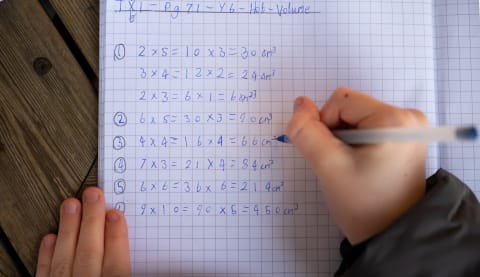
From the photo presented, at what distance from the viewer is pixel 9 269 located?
19.4 inches

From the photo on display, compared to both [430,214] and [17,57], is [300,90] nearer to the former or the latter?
[430,214]

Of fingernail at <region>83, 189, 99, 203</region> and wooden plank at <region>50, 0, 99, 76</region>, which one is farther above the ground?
wooden plank at <region>50, 0, 99, 76</region>

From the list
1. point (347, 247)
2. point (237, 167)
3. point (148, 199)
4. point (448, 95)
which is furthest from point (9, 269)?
point (448, 95)

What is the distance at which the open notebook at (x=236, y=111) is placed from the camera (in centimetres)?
50

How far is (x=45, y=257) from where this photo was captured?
486 mm

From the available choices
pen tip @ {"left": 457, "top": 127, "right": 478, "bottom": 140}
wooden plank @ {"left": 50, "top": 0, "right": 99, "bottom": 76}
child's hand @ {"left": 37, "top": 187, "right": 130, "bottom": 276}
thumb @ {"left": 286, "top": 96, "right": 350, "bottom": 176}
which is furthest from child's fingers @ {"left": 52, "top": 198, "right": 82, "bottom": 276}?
pen tip @ {"left": 457, "top": 127, "right": 478, "bottom": 140}

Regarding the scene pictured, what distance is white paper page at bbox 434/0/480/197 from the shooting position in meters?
0.52

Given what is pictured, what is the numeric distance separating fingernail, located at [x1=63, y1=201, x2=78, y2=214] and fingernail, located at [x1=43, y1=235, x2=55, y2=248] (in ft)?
0.12

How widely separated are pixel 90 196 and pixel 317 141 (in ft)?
0.91

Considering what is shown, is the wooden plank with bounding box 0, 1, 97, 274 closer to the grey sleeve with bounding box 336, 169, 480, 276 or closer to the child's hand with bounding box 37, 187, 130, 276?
the child's hand with bounding box 37, 187, 130, 276

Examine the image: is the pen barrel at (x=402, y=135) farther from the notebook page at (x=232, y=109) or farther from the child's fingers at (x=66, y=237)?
the child's fingers at (x=66, y=237)

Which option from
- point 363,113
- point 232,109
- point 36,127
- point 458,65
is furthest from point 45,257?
point 458,65

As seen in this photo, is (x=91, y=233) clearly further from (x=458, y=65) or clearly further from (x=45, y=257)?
(x=458, y=65)

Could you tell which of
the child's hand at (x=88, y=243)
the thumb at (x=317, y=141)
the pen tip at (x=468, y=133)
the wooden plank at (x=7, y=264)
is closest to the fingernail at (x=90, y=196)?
the child's hand at (x=88, y=243)
